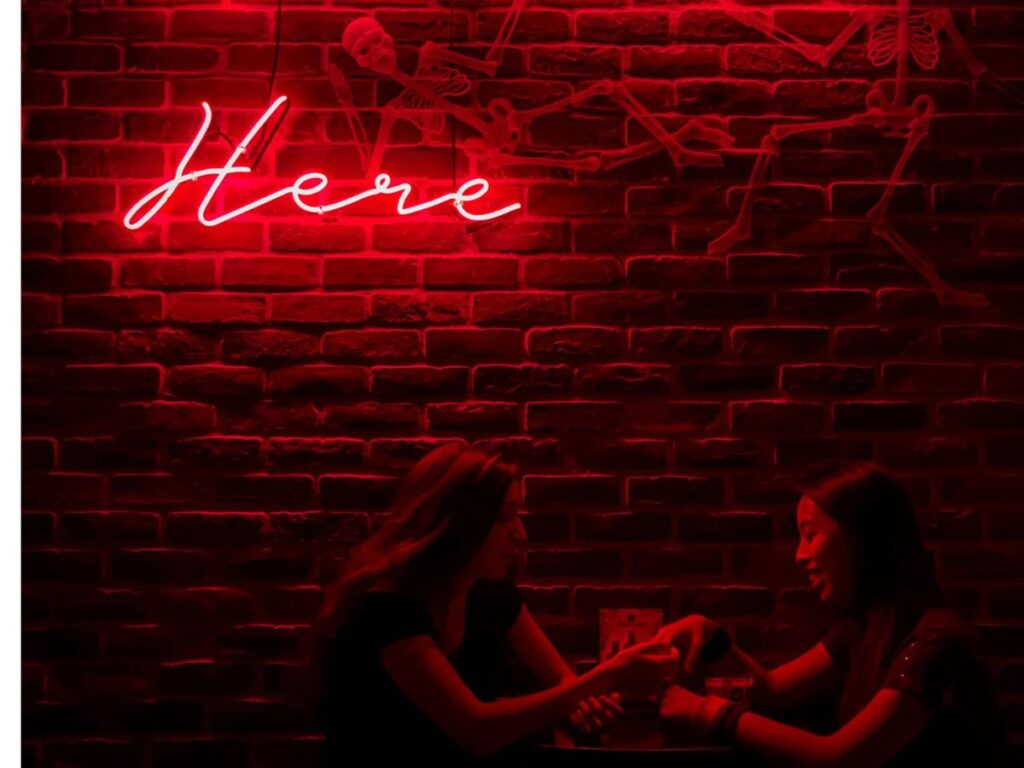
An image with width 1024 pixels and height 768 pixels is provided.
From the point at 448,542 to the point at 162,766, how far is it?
1.24m

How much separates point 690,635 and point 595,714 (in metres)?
0.42

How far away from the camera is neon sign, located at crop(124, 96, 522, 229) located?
322 cm

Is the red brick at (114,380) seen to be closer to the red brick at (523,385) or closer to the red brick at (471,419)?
the red brick at (471,419)

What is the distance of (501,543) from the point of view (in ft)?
9.09

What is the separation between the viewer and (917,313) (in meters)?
3.28

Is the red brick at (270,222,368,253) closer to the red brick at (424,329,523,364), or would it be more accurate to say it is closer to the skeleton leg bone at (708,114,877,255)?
the red brick at (424,329,523,364)

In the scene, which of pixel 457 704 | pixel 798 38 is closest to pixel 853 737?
pixel 457 704

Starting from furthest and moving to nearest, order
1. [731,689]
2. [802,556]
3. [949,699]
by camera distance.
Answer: [802,556]
[731,689]
[949,699]

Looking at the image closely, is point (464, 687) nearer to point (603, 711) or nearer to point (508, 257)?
point (603, 711)

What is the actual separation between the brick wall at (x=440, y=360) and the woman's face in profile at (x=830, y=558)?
457 mm

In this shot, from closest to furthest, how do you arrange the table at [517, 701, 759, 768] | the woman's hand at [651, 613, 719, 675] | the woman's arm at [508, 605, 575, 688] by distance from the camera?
the table at [517, 701, 759, 768], the woman's hand at [651, 613, 719, 675], the woman's arm at [508, 605, 575, 688]

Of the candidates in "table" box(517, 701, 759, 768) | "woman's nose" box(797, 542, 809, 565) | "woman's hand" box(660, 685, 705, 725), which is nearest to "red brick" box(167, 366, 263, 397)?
"table" box(517, 701, 759, 768)

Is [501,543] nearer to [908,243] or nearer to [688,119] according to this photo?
[688,119]

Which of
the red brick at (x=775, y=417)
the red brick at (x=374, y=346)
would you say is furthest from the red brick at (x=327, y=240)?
the red brick at (x=775, y=417)
